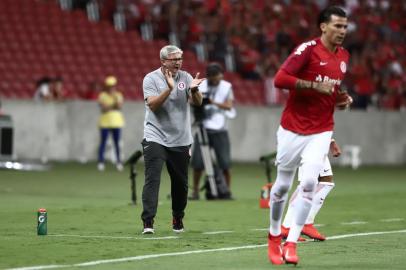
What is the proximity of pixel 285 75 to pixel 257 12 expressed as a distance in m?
26.7

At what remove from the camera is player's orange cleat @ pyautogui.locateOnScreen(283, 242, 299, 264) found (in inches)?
433

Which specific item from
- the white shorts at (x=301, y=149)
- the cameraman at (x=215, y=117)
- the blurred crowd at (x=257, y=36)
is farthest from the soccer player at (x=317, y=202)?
the blurred crowd at (x=257, y=36)

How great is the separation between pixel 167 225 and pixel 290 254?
4617 millimetres

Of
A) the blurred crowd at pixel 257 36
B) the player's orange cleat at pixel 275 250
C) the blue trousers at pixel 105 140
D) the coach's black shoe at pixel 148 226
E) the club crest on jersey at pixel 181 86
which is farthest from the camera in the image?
the blurred crowd at pixel 257 36

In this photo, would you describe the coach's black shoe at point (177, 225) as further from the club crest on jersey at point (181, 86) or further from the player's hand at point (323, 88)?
the player's hand at point (323, 88)

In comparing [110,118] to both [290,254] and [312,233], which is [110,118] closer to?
[312,233]

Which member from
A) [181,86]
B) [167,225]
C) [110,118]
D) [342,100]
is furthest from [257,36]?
[342,100]

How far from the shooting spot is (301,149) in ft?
37.3

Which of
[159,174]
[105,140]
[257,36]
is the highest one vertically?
[257,36]

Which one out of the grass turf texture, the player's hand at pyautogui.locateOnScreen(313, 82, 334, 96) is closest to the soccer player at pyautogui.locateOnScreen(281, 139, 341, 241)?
the grass turf texture

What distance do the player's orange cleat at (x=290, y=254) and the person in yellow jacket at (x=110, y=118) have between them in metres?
17.9

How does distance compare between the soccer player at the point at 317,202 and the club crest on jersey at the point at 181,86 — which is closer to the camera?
the soccer player at the point at 317,202

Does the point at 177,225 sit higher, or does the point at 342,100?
the point at 342,100

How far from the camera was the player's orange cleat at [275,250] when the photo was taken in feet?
36.9
